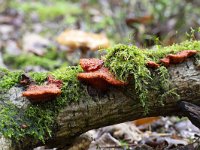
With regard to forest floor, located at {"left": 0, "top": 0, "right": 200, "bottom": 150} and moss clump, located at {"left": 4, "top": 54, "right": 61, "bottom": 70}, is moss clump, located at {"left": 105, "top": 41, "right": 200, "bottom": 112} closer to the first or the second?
forest floor, located at {"left": 0, "top": 0, "right": 200, "bottom": 150}

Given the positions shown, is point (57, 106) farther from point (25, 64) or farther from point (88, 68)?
point (25, 64)

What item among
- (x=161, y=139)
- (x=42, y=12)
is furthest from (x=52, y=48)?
(x=161, y=139)

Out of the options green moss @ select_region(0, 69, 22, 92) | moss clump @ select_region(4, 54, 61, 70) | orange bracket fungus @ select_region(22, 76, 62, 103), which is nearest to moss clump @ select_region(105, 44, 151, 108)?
orange bracket fungus @ select_region(22, 76, 62, 103)

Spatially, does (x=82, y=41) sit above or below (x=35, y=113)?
above

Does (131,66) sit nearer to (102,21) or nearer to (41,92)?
(41,92)

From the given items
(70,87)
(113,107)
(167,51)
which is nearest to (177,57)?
(167,51)

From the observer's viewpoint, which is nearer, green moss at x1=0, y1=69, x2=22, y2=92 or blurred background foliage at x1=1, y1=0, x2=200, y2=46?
green moss at x1=0, y1=69, x2=22, y2=92
